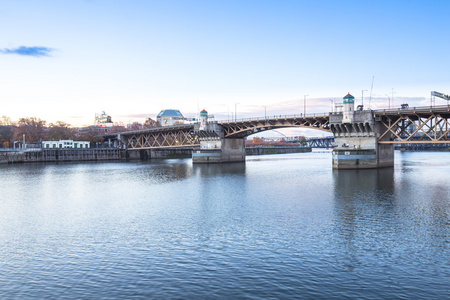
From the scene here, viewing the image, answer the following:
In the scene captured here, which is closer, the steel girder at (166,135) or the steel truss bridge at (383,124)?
the steel truss bridge at (383,124)

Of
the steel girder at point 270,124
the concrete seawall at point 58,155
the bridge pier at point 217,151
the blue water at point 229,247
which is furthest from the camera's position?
the concrete seawall at point 58,155

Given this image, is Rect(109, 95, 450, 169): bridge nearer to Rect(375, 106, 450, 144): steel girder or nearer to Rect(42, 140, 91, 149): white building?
Rect(375, 106, 450, 144): steel girder

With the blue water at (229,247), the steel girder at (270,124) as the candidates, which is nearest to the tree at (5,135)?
the steel girder at (270,124)

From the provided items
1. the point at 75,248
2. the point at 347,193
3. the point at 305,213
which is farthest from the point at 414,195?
the point at 75,248

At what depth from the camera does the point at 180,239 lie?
81.6ft

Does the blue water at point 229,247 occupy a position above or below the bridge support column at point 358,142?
below

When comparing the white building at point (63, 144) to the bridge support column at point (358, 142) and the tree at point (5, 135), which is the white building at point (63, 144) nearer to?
the tree at point (5, 135)

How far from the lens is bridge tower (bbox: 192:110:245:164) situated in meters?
110

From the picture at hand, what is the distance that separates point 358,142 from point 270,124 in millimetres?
→ 27622

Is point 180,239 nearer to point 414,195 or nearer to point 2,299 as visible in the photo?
point 2,299

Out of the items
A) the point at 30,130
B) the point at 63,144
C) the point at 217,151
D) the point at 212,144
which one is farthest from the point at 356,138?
the point at 30,130

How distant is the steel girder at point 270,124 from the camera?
88.8m

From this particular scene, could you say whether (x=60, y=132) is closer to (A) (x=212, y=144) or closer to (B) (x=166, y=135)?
(B) (x=166, y=135)

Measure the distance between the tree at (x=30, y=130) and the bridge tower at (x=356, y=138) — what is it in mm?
135933
